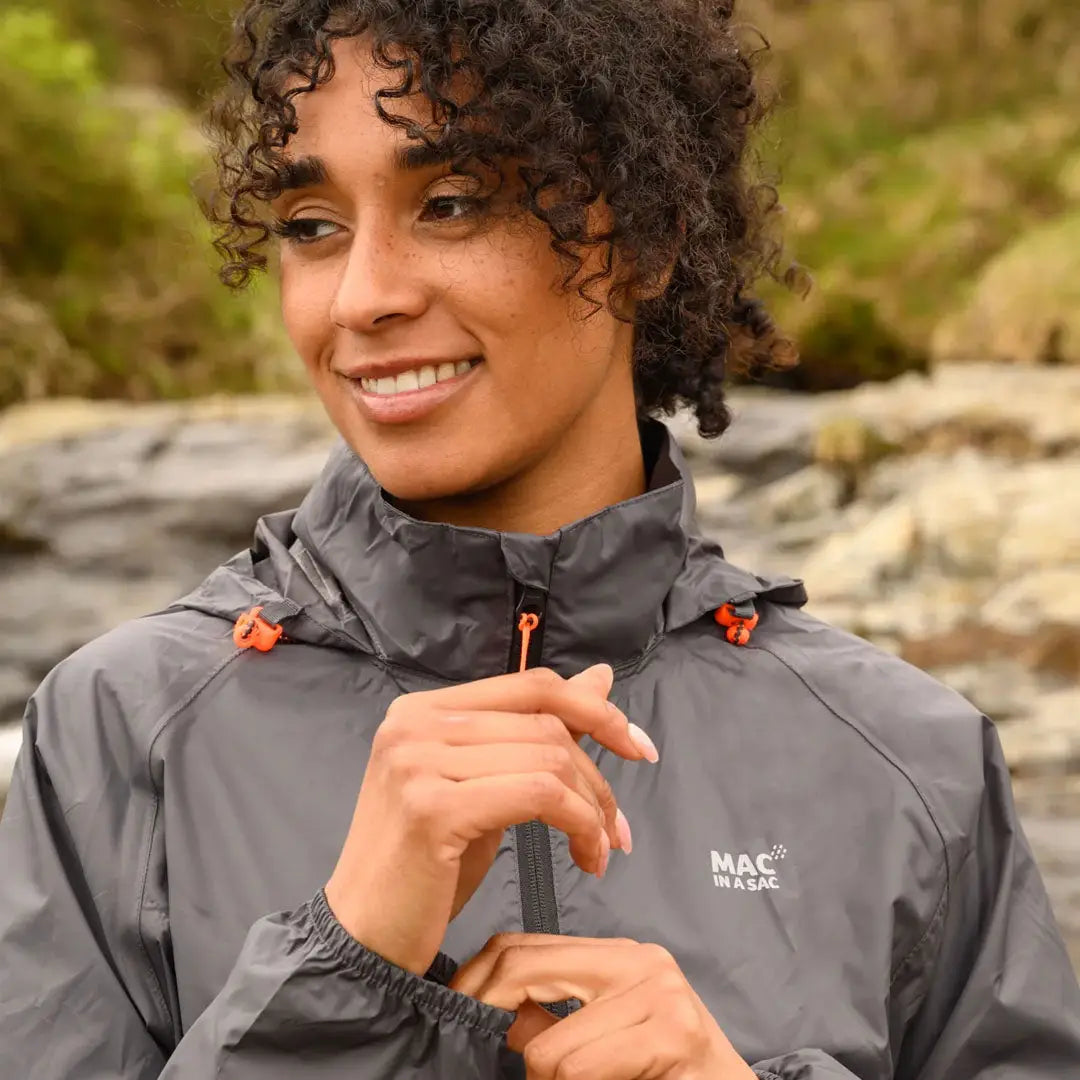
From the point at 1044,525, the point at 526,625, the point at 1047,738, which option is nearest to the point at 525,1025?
the point at 526,625

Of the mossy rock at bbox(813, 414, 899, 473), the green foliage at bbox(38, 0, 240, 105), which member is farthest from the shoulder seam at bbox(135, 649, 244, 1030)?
the green foliage at bbox(38, 0, 240, 105)

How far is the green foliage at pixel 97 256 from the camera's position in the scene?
10656 millimetres

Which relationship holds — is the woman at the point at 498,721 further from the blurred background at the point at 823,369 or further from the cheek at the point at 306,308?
the blurred background at the point at 823,369

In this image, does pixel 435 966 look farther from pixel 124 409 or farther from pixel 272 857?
pixel 124 409

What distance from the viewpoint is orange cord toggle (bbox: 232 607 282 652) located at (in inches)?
67.4

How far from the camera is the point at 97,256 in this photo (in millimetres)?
11000

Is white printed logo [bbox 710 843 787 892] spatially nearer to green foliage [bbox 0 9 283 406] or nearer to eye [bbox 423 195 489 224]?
eye [bbox 423 195 489 224]

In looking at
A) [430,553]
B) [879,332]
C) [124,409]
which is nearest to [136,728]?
[430,553]

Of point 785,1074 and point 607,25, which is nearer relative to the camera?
point 785,1074

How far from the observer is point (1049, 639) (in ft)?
18.6

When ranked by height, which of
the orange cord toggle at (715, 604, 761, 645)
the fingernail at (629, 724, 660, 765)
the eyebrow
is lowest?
the fingernail at (629, 724, 660, 765)

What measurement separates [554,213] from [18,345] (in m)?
9.10

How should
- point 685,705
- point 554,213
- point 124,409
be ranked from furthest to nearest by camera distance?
point 124,409 → point 685,705 → point 554,213

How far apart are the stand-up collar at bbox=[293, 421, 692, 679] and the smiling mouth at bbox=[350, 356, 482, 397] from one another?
0.42ft
